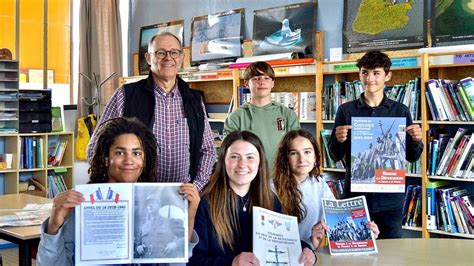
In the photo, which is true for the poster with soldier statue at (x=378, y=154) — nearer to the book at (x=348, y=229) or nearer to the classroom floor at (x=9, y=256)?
the book at (x=348, y=229)

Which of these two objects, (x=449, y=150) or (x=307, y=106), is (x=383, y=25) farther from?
(x=449, y=150)

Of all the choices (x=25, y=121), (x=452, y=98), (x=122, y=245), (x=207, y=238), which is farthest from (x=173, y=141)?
(x=25, y=121)

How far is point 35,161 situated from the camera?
5945 millimetres

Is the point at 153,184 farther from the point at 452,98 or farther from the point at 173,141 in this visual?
the point at 452,98

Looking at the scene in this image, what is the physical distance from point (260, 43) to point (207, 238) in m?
3.67

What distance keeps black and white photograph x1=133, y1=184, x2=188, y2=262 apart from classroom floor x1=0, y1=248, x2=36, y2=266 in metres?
3.26

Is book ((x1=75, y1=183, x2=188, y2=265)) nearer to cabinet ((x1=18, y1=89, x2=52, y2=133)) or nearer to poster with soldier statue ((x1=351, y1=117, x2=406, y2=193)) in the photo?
poster with soldier statue ((x1=351, y1=117, x2=406, y2=193))

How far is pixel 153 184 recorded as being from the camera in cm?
174

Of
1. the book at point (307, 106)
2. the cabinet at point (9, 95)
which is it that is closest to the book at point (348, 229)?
the book at point (307, 106)

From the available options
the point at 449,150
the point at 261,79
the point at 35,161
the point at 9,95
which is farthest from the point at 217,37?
the point at 449,150

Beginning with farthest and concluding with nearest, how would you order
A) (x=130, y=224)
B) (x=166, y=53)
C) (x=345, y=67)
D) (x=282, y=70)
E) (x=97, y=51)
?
(x=97, y=51)
(x=282, y=70)
(x=345, y=67)
(x=166, y=53)
(x=130, y=224)

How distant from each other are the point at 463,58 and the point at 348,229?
88.5 inches

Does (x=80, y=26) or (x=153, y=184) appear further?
(x=80, y=26)

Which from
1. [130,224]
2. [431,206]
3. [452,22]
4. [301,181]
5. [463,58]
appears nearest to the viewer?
[130,224]
